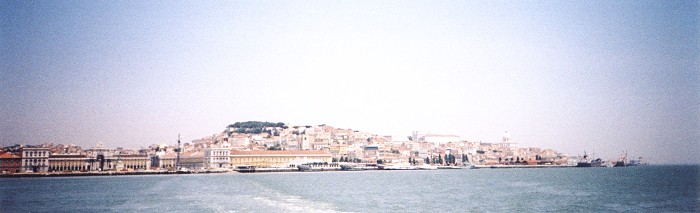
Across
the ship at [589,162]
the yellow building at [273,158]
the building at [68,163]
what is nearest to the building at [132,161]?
the building at [68,163]

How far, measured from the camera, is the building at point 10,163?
29.0 metres

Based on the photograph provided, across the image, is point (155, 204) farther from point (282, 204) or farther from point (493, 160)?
point (493, 160)

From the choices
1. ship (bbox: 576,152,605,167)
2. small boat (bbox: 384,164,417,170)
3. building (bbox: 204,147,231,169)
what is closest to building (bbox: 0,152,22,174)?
building (bbox: 204,147,231,169)

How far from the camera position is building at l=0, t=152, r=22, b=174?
29.0 meters

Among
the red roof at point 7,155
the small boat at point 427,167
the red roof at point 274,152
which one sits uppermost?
the red roof at point 274,152

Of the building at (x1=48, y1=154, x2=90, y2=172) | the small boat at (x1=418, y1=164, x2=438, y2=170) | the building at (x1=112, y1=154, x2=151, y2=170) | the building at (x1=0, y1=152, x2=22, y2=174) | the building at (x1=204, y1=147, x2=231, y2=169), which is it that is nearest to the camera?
the building at (x1=0, y1=152, x2=22, y2=174)

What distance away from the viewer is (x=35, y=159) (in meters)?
30.8

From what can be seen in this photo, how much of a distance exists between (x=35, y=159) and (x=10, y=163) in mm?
1373

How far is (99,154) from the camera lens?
3662cm

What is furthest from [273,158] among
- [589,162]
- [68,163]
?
[589,162]

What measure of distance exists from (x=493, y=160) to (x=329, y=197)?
42875 mm

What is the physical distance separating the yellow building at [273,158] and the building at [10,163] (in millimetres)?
12160

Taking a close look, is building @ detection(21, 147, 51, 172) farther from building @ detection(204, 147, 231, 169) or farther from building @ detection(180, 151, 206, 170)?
building @ detection(204, 147, 231, 169)

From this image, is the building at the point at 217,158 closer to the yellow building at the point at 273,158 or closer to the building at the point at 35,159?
the yellow building at the point at 273,158
